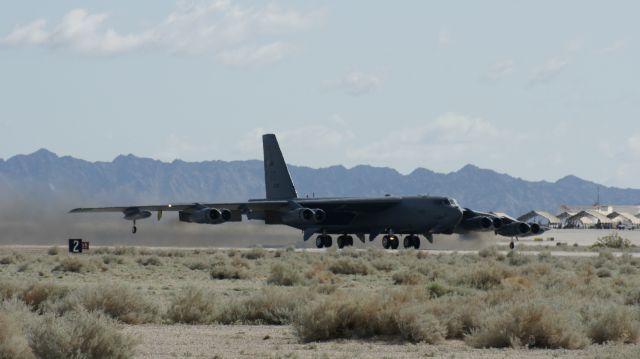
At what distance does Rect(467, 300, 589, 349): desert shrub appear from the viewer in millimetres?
17688

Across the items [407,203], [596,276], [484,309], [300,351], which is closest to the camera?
[300,351]

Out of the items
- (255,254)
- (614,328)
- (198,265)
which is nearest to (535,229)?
(255,254)

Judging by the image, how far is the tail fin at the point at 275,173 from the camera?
220 feet

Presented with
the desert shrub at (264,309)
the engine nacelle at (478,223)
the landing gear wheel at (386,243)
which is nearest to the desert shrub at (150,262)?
the landing gear wheel at (386,243)

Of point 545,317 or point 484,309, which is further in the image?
point 484,309

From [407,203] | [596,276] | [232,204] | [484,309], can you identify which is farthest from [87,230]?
[484,309]

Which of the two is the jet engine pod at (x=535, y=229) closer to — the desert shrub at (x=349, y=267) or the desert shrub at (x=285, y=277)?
the desert shrub at (x=349, y=267)

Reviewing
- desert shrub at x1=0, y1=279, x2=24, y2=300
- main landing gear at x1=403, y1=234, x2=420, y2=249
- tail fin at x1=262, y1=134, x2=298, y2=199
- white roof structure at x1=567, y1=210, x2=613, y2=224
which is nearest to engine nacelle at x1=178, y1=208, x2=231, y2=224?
tail fin at x1=262, y1=134, x2=298, y2=199

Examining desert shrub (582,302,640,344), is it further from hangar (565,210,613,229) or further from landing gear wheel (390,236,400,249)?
hangar (565,210,613,229)

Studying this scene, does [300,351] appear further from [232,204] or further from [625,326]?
[232,204]

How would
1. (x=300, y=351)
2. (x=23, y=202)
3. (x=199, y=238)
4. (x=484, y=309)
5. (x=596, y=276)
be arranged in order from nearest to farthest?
(x=300, y=351) → (x=484, y=309) → (x=596, y=276) → (x=199, y=238) → (x=23, y=202)

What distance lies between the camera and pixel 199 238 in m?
75.1

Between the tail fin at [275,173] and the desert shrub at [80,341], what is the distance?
52.0m

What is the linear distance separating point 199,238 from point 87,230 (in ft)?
27.4
